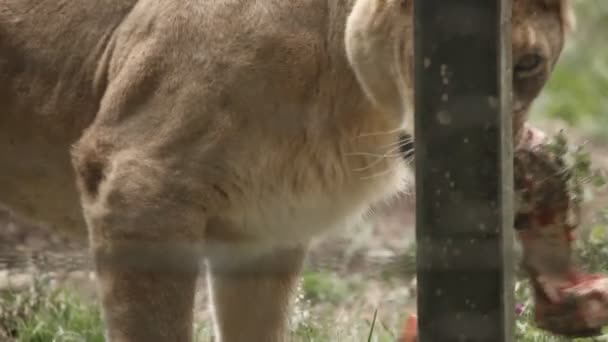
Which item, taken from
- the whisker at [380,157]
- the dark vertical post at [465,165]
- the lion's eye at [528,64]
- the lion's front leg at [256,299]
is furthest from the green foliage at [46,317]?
the dark vertical post at [465,165]

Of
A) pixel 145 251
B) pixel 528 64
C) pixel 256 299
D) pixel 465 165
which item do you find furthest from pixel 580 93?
pixel 465 165

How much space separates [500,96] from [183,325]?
90 centimetres

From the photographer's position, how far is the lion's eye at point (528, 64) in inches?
69.7

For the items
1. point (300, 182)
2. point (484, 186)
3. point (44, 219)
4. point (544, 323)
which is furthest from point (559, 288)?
point (44, 219)

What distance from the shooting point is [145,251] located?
76.2 inches

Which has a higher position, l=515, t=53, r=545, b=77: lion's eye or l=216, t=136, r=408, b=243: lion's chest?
l=515, t=53, r=545, b=77: lion's eye

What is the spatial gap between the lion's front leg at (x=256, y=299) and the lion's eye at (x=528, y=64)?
0.67m

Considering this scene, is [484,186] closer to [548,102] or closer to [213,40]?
[213,40]

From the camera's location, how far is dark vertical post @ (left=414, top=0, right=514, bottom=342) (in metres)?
1.21

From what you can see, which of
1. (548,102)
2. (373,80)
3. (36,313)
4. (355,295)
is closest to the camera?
(373,80)

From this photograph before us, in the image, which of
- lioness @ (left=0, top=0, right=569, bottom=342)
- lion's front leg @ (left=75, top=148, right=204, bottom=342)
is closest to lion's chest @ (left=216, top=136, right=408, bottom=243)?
lioness @ (left=0, top=0, right=569, bottom=342)

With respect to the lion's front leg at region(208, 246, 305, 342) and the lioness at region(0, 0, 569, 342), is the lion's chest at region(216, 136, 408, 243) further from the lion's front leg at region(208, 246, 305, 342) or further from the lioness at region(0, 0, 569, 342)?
the lion's front leg at region(208, 246, 305, 342)

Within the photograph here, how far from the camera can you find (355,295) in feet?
9.96

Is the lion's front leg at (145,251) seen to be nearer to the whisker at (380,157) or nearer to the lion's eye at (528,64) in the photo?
the whisker at (380,157)
